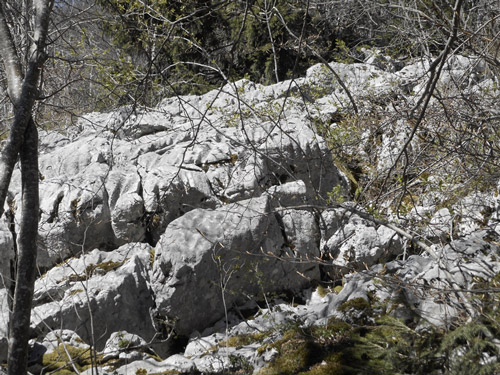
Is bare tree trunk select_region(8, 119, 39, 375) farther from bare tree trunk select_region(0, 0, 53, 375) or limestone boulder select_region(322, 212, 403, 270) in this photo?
limestone boulder select_region(322, 212, 403, 270)

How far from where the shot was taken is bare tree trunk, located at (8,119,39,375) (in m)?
2.47

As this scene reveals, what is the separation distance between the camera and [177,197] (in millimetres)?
6055

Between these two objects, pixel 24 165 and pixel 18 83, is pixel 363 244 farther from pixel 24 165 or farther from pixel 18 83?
pixel 18 83

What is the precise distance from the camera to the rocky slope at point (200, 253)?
3.91 metres

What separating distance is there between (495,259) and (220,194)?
3.70m

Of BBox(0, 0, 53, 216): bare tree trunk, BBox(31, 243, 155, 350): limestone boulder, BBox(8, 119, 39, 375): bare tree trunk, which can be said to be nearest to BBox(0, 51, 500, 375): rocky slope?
BBox(31, 243, 155, 350): limestone boulder

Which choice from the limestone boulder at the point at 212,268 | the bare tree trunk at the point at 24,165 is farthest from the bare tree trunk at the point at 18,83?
the limestone boulder at the point at 212,268

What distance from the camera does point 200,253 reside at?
5129mm

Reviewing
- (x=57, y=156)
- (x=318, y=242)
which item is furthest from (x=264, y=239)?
(x=57, y=156)

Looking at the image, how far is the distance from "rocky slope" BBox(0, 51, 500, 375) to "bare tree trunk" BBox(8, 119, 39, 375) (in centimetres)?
109

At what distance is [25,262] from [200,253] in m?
2.71

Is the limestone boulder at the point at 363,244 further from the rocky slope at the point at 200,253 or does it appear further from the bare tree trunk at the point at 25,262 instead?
the bare tree trunk at the point at 25,262

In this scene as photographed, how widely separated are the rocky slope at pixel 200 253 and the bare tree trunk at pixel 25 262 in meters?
1.09

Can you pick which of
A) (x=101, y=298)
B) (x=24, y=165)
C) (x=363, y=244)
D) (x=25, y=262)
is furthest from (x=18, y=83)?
(x=363, y=244)
